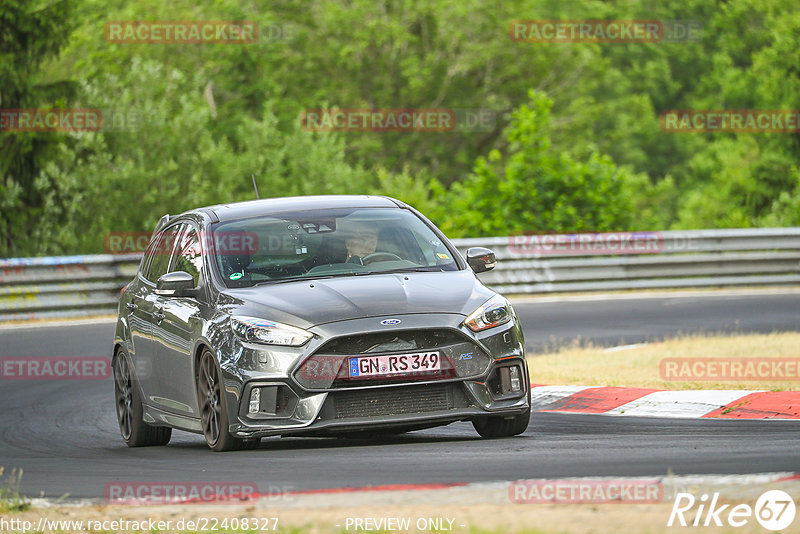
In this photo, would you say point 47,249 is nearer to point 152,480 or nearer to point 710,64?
point 152,480

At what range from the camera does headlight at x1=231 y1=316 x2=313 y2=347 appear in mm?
8305

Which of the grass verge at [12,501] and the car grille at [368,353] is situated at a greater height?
the car grille at [368,353]

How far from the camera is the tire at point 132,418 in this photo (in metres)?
10.2

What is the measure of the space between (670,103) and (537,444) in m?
69.5

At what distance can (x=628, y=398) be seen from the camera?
35.8 ft

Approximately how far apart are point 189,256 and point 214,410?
1512 mm

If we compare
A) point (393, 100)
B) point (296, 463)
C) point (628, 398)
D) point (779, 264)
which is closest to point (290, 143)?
point (393, 100)

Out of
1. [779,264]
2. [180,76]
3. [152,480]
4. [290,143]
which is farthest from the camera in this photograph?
[290,143]

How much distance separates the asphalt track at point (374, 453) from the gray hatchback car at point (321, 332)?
0.24 m
